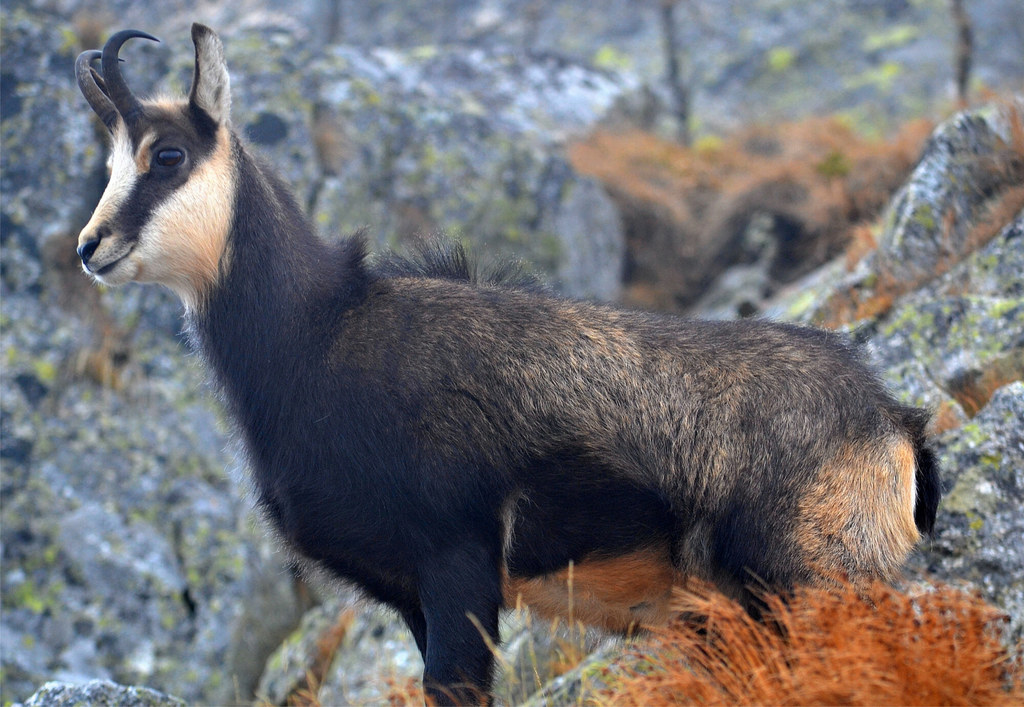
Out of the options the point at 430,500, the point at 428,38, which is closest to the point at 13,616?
the point at 430,500

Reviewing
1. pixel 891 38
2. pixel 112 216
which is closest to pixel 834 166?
pixel 112 216

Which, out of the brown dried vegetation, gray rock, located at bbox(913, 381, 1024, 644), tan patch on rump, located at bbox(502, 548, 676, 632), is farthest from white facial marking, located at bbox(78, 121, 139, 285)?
the brown dried vegetation

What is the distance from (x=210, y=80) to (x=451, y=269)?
5.43 feet

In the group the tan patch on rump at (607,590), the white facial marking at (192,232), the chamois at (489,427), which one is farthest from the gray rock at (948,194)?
the white facial marking at (192,232)

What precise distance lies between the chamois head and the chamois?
0.01 metres

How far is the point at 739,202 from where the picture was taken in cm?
1384

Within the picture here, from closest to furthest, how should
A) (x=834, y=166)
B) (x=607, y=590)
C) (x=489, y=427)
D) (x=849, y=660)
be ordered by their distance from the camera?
(x=849, y=660) < (x=489, y=427) < (x=607, y=590) < (x=834, y=166)

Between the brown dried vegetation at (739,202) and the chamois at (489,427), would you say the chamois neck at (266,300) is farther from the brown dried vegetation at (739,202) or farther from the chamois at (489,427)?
the brown dried vegetation at (739,202)

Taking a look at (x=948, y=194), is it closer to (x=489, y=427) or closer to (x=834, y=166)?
(x=489, y=427)

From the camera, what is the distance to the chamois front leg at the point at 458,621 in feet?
14.6

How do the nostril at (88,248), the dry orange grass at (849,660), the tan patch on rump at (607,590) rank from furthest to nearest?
the tan patch on rump at (607,590)
the nostril at (88,248)
the dry orange grass at (849,660)

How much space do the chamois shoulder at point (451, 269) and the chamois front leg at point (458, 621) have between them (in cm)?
166

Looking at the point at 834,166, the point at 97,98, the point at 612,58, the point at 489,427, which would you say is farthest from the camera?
the point at 612,58

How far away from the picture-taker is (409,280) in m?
5.31
